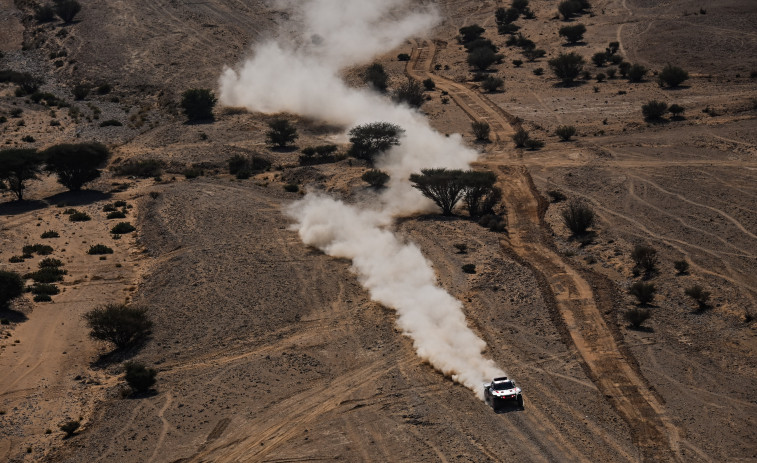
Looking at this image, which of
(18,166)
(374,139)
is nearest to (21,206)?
(18,166)

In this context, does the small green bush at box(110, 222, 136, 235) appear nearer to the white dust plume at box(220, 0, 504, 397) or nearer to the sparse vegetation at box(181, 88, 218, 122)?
the white dust plume at box(220, 0, 504, 397)

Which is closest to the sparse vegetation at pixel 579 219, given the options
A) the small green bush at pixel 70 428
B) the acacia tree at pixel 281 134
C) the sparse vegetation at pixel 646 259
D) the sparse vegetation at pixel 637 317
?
the sparse vegetation at pixel 646 259

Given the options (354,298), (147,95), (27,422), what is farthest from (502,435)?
(147,95)

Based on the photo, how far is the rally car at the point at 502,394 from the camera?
27.2 metres

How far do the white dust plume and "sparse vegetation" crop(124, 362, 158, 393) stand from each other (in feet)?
32.7

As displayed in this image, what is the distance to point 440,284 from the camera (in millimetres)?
38844

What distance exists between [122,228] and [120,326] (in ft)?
57.8

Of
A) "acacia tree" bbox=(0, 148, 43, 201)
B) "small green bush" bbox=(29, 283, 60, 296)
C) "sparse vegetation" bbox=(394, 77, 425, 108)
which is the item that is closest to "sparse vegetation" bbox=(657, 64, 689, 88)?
"sparse vegetation" bbox=(394, 77, 425, 108)

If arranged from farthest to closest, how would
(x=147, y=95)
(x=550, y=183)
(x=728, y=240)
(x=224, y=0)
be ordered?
(x=224, y=0), (x=147, y=95), (x=550, y=183), (x=728, y=240)

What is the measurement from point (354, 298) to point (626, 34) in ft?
199

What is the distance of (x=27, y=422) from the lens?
98.7 ft

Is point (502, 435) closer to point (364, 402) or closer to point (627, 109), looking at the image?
point (364, 402)

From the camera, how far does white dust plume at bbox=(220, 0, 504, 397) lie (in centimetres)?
3362

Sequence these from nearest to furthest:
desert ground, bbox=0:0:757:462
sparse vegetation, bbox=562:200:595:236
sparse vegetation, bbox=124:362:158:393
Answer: desert ground, bbox=0:0:757:462 < sparse vegetation, bbox=124:362:158:393 < sparse vegetation, bbox=562:200:595:236
